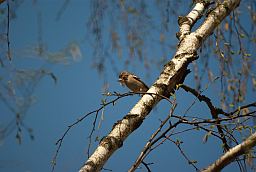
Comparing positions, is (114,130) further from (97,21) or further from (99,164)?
(97,21)

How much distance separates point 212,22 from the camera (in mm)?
2135

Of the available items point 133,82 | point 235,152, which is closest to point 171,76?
point 235,152

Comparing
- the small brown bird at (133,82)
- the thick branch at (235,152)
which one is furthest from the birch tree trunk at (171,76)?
the small brown bird at (133,82)

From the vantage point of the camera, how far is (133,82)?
3.13 m

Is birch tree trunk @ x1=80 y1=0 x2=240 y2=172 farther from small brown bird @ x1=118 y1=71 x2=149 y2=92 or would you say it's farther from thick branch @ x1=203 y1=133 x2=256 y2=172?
small brown bird @ x1=118 y1=71 x2=149 y2=92

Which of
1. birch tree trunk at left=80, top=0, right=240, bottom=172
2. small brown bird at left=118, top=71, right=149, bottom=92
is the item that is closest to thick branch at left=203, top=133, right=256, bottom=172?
birch tree trunk at left=80, top=0, right=240, bottom=172

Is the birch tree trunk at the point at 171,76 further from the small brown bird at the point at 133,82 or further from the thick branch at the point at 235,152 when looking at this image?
the small brown bird at the point at 133,82

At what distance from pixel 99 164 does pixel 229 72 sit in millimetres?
938

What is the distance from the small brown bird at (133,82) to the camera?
3.11 m

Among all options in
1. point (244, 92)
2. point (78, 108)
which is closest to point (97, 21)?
point (244, 92)

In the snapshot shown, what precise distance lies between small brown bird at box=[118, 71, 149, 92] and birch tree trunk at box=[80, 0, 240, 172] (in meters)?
0.94

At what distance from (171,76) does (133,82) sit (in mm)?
1284

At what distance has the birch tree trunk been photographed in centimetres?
153

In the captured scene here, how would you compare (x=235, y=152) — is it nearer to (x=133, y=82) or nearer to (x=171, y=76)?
(x=171, y=76)
